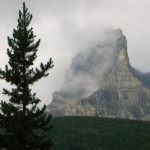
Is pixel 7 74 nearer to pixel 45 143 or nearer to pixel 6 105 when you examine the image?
pixel 6 105

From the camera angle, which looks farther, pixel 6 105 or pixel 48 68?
pixel 48 68

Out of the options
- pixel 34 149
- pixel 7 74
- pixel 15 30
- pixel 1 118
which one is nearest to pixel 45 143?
pixel 34 149

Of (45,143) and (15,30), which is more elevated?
(15,30)

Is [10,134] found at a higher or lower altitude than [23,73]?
lower

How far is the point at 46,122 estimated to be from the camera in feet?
162

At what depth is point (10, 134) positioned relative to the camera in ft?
156

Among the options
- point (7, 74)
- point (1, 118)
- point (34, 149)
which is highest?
point (7, 74)

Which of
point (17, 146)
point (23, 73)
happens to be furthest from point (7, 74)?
point (17, 146)

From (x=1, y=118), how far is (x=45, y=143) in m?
5.29

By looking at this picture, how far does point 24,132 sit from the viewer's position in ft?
156

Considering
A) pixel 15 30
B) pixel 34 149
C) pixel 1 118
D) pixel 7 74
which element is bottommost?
pixel 34 149

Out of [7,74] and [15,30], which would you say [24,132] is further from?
[15,30]

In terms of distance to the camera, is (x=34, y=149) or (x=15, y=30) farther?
(x=15, y=30)

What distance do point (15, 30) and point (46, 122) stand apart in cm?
1071
